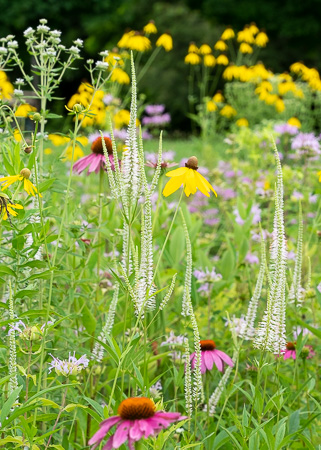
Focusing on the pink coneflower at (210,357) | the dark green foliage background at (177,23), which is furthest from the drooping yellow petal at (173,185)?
the dark green foliage background at (177,23)

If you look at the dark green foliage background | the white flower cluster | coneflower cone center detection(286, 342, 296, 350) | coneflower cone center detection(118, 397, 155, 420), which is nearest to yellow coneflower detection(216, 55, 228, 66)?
coneflower cone center detection(286, 342, 296, 350)

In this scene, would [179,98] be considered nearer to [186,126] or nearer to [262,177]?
[186,126]

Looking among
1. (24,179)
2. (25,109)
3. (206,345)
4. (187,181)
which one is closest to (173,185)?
(187,181)

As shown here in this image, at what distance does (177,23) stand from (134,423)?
1601 centimetres

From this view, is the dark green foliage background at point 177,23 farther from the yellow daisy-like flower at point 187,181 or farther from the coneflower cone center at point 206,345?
the yellow daisy-like flower at point 187,181

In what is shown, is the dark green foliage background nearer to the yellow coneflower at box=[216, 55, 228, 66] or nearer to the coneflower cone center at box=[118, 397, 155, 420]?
the yellow coneflower at box=[216, 55, 228, 66]

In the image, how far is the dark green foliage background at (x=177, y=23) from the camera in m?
15.5

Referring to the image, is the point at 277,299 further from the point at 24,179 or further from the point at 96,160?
the point at 96,160

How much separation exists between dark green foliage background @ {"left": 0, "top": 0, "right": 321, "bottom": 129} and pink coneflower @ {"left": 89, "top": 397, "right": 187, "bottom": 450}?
47.6 ft

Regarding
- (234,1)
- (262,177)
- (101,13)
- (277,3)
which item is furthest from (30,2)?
(262,177)

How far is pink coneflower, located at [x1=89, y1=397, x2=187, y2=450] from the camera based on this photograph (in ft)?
3.02

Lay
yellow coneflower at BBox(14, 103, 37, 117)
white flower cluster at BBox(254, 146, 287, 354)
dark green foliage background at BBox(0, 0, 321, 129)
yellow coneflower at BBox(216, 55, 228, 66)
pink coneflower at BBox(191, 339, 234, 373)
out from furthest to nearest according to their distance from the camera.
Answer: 1. dark green foliage background at BBox(0, 0, 321, 129)
2. yellow coneflower at BBox(216, 55, 228, 66)
3. yellow coneflower at BBox(14, 103, 37, 117)
4. pink coneflower at BBox(191, 339, 234, 373)
5. white flower cluster at BBox(254, 146, 287, 354)

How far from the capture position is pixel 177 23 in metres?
16.0

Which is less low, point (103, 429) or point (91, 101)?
point (91, 101)
